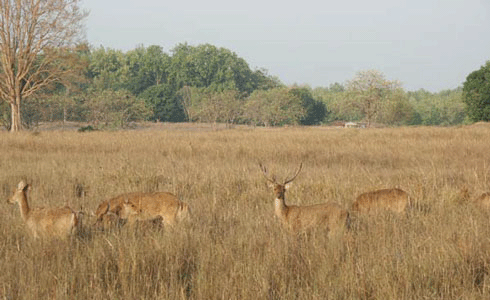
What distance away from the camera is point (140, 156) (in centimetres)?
1354

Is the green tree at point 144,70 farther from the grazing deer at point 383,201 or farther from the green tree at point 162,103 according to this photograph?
the grazing deer at point 383,201

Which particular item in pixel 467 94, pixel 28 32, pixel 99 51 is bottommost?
pixel 467 94

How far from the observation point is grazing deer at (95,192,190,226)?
587 centimetres

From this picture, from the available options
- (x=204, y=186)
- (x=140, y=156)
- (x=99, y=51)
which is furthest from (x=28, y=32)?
(x=99, y=51)

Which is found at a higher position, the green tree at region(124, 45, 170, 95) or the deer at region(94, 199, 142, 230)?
the green tree at region(124, 45, 170, 95)

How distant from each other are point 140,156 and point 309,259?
1003cm

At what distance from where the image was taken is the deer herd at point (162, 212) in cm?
504

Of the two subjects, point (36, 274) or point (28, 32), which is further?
point (28, 32)

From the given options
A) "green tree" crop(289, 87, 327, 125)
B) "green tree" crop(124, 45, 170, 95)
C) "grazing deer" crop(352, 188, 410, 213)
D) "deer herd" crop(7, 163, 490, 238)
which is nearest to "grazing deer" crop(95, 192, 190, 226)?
"deer herd" crop(7, 163, 490, 238)

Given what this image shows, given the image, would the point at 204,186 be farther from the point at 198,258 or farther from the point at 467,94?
the point at 467,94

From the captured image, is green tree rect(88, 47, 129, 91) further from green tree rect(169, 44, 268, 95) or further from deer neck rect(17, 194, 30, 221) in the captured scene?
deer neck rect(17, 194, 30, 221)

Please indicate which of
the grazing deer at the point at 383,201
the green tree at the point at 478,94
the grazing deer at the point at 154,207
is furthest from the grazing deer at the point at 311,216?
the green tree at the point at 478,94

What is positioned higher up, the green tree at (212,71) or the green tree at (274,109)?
the green tree at (212,71)

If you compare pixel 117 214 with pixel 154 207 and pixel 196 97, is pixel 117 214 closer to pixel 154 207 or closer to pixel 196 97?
pixel 154 207
